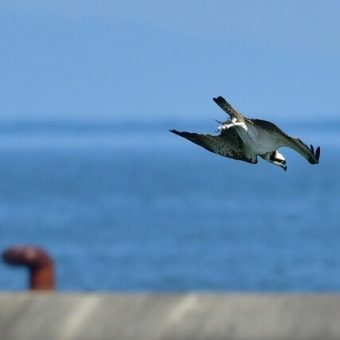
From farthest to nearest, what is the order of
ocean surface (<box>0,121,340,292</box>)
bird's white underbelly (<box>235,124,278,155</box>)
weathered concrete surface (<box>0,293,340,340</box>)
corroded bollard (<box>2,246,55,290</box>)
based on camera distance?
ocean surface (<box>0,121,340,292</box>) < corroded bollard (<box>2,246,55,290</box>) < weathered concrete surface (<box>0,293,340,340</box>) < bird's white underbelly (<box>235,124,278,155</box>)

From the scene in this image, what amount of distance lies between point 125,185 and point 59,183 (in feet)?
13.5

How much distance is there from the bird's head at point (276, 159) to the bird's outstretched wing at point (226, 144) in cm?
4

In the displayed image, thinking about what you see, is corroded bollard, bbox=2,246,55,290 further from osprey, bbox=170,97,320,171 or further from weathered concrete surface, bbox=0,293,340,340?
osprey, bbox=170,97,320,171

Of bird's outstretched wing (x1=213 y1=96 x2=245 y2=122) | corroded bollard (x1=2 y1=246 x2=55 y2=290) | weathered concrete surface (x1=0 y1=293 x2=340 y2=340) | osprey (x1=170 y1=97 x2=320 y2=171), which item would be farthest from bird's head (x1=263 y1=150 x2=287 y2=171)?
corroded bollard (x1=2 y1=246 x2=55 y2=290)

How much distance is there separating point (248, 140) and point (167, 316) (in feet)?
2.53

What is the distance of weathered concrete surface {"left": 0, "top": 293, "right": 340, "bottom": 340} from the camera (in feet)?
16.6

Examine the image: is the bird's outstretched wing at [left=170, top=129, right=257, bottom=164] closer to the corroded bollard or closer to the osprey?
the osprey

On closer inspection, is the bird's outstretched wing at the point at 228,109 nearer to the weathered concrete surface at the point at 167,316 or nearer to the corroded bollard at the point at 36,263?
the weathered concrete surface at the point at 167,316

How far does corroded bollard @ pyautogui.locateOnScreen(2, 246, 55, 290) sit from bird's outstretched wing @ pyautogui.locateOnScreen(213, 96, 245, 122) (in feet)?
3.83

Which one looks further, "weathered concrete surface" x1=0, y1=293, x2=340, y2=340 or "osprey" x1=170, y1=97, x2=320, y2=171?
"weathered concrete surface" x1=0, y1=293, x2=340, y2=340

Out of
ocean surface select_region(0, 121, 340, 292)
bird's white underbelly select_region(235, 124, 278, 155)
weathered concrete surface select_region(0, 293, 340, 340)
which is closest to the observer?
bird's white underbelly select_region(235, 124, 278, 155)

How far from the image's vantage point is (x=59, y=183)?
96188mm

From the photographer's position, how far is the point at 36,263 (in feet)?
19.3

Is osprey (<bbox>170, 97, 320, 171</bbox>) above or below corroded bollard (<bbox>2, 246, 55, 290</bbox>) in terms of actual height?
above
